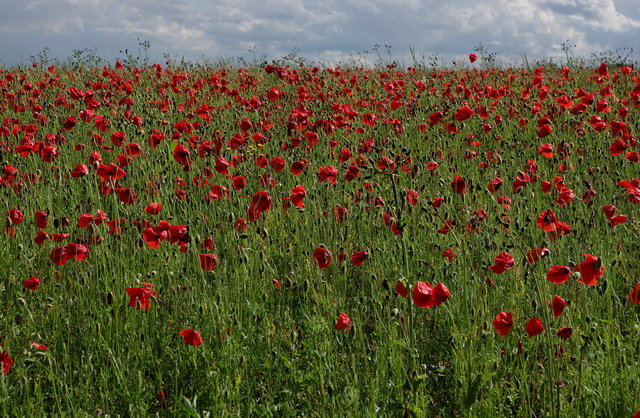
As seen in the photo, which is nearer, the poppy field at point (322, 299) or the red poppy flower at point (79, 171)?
the poppy field at point (322, 299)

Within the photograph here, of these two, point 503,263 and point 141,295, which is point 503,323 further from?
point 141,295

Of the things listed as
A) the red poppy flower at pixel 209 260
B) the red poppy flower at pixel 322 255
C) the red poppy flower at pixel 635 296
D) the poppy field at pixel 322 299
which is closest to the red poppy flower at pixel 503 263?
the poppy field at pixel 322 299

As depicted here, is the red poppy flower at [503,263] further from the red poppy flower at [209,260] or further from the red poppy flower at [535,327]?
the red poppy flower at [209,260]

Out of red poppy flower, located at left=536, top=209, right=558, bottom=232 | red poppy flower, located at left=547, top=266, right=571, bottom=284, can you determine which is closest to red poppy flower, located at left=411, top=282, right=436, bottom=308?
red poppy flower, located at left=547, top=266, right=571, bottom=284

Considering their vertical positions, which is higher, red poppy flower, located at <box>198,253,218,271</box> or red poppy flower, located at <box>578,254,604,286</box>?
red poppy flower, located at <box>578,254,604,286</box>

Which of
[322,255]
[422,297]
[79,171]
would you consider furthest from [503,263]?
[79,171]

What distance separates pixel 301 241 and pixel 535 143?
3.70 metres

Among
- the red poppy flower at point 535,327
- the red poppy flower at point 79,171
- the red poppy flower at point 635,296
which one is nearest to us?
the red poppy flower at point 535,327

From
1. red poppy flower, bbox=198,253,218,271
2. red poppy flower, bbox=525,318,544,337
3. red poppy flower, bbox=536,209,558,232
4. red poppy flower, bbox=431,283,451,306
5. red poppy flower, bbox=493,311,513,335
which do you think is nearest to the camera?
red poppy flower, bbox=431,283,451,306

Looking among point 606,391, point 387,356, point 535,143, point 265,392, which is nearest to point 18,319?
point 265,392

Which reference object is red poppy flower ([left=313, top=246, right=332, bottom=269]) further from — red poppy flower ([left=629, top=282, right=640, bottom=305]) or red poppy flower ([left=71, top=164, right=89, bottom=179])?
red poppy flower ([left=71, top=164, right=89, bottom=179])

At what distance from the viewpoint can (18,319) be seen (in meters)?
2.53

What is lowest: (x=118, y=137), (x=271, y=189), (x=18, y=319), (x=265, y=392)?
(x=265, y=392)

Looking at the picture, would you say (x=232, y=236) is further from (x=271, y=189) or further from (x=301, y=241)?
(x=271, y=189)
